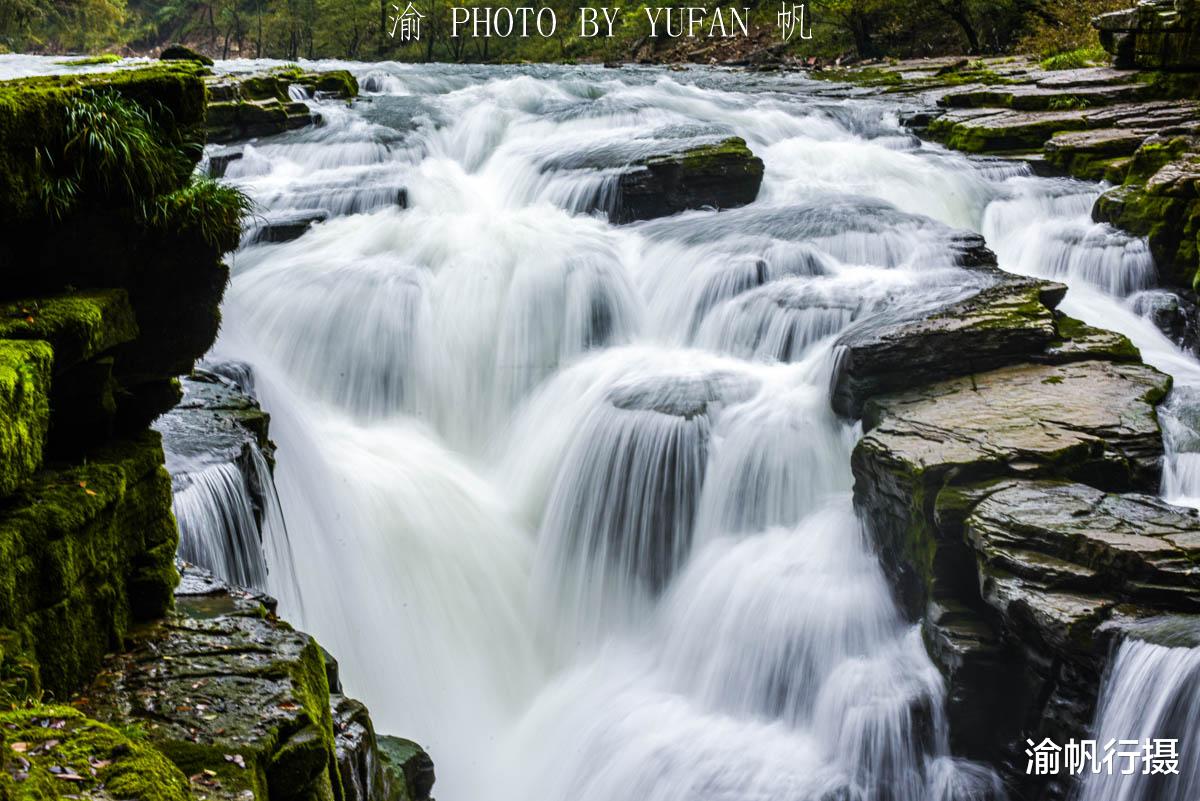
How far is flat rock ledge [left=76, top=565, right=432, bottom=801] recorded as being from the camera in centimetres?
354

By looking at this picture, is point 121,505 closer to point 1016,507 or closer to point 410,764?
point 410,764

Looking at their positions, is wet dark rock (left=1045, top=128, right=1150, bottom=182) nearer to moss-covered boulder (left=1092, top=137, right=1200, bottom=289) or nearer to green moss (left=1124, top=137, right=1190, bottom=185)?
green moss (left=1124, top=137, right=1190, bottom=185)

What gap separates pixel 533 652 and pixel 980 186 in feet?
34.4

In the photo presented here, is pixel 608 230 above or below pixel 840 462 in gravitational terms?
above

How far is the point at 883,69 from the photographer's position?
2931cm

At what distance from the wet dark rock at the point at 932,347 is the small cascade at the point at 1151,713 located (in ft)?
11.4

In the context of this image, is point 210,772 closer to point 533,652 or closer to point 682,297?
point 533,652

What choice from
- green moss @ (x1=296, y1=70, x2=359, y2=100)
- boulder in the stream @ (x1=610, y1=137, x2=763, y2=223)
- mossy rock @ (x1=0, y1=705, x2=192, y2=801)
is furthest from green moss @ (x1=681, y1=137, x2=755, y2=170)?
mossy rock @ (x1=0, y1=705, x2=192, y2=801)

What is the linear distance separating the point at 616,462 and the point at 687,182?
6434mm

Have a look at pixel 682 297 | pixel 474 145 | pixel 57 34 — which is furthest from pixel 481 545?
pixel 57 34

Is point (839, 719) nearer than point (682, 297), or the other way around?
point (839, 719)

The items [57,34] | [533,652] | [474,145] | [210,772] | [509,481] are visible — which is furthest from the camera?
[57,34]

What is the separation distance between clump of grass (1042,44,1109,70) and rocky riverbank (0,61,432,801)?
21.8 m

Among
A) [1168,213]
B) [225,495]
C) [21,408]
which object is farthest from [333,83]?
[21,408]
